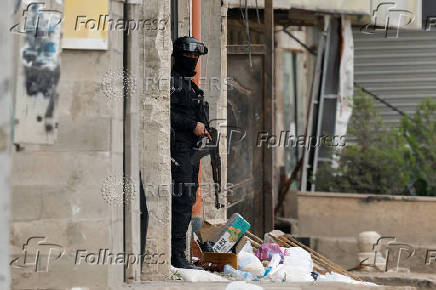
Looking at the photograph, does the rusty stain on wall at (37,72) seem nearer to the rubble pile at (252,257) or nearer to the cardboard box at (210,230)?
the rubble pile at (252,257)

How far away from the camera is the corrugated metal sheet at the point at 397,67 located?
1680 cm

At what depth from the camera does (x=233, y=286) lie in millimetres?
6852

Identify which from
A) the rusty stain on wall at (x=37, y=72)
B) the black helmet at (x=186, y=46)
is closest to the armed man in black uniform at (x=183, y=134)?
the black helmet at (x=186, y=46)

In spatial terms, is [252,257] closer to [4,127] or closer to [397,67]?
[4,127]

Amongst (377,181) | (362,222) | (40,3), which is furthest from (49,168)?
(377,181)

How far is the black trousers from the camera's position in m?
8.10

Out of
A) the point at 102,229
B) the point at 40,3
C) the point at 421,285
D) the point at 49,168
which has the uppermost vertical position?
the point at 40,3

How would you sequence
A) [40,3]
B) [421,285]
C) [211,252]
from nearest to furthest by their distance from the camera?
[40,3], [211,252], [421,285]

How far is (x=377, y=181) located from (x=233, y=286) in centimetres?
754

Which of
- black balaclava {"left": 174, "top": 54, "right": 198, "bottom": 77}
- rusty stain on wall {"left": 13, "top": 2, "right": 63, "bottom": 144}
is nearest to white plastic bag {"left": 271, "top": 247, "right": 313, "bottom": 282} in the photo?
black balaclava {"left": 174, "top": 54, "right": 198, "bottom": 77}

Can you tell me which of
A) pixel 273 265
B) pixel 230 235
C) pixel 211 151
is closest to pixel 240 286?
pixel 273 265

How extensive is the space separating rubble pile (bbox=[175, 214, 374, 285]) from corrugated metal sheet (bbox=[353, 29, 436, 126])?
793 centimetres

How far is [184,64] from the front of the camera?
8398 mm

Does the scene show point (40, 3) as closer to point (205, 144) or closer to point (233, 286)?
point (233, 286)
